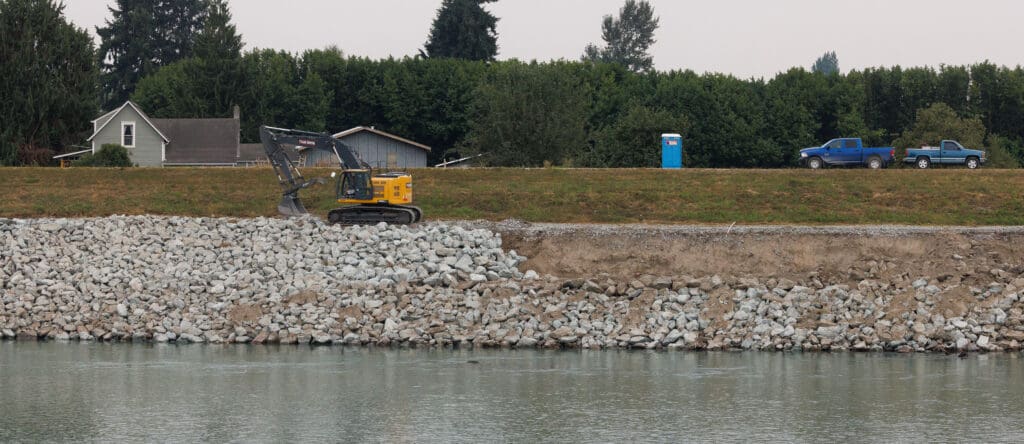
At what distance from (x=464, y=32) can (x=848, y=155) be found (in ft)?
186

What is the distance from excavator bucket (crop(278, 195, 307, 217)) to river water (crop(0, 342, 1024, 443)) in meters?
9.89

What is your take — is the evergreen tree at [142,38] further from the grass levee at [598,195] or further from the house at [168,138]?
the grass levee at [598,195]

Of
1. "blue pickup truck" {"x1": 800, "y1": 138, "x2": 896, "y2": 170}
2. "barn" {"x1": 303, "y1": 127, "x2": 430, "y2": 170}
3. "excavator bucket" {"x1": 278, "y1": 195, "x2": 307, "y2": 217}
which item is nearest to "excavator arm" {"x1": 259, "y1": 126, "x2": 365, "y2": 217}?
"excavator bucket" {"x1": 278, "y1": 195, "x2": 307, "y2": 217}

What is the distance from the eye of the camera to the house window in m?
69.6

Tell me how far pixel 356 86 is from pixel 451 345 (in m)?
60.3

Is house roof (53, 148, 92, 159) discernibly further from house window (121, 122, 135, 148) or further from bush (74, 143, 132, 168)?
bush (74, 143, 132, 168)

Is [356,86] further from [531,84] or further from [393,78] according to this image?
[531,84]

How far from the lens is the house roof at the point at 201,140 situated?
70.9m

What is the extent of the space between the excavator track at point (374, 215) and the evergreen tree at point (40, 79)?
34164 mm

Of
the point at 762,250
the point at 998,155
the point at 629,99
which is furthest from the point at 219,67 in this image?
the point at 762,250

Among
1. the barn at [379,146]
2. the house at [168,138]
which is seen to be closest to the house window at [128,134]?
the house at [168,138]

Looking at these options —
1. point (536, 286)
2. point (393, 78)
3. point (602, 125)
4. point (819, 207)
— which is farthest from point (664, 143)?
point (393, 78)

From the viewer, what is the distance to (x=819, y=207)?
40188 mm

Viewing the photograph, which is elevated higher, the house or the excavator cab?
the house
